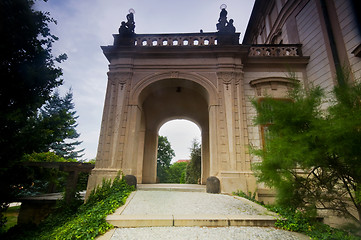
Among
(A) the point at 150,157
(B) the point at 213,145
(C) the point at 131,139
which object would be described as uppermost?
(C) the point at 131,139

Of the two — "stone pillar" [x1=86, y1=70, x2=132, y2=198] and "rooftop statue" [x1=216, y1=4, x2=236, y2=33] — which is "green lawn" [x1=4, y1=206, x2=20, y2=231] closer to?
"stone pillar" [x1=86, y1=70, x2=132, y2=198]

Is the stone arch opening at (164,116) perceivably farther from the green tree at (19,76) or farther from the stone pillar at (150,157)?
the green tree at (19,76)

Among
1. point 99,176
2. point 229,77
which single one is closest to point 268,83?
point 229,77

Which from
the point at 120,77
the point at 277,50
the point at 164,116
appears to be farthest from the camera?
the point at 164,116

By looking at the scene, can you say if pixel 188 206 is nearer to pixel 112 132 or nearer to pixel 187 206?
pixel 187 206

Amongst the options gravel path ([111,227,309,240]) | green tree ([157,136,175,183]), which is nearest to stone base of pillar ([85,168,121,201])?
gravel path ([111,227,309,240])

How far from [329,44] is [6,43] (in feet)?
35.9

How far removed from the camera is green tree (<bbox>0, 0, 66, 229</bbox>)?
16.9 feet

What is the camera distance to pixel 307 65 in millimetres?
8359

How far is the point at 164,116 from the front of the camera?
40.0ft

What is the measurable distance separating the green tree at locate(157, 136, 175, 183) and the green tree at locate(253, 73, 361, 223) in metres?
31.3

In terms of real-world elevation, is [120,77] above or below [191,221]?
above

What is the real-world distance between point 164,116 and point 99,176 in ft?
20.2

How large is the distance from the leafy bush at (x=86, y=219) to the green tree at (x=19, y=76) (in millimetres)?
1446
